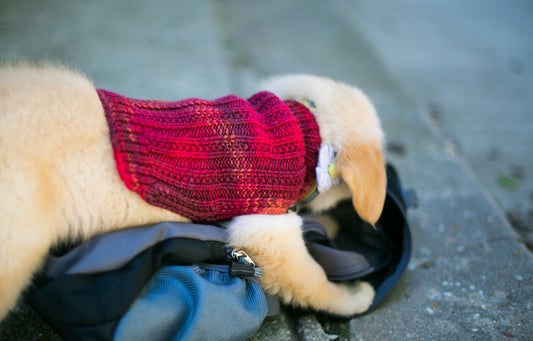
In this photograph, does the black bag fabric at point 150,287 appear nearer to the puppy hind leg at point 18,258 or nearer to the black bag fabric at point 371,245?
the puppy hind leg at point 18,258

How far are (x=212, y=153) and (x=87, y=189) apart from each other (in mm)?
340

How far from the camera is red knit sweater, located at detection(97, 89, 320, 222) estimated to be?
39.2 inches

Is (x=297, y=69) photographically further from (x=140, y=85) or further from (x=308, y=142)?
(x=308, y=142)

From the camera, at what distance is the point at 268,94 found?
1333 mm

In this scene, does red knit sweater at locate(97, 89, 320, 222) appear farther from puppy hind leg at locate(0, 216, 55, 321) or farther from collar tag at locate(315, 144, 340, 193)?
puppy hind leg at locate(0, 216, 55, 321)

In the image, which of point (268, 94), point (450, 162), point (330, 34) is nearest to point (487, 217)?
point (450, 162)

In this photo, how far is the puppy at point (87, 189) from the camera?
839mm

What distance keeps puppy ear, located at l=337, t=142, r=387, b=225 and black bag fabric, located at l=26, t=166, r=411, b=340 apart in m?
0.44

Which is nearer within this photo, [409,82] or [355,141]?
[355,141]

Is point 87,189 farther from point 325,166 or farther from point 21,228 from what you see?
point 325,166

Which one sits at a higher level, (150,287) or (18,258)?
(18,258)

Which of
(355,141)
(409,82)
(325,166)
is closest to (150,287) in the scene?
(325,166)

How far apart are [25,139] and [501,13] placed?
4.38 metres

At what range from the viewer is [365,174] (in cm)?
128
